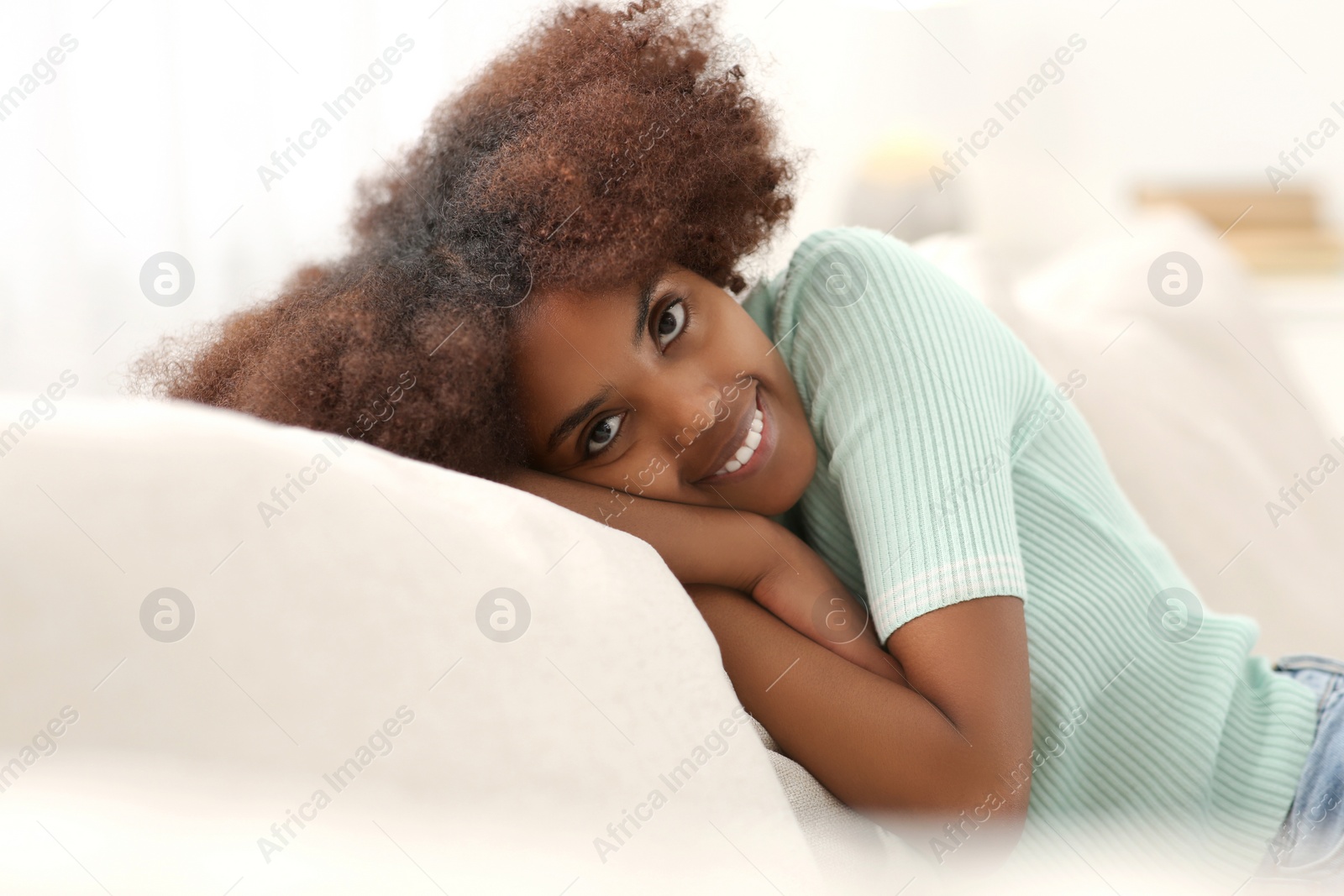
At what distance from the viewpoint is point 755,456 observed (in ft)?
2.67

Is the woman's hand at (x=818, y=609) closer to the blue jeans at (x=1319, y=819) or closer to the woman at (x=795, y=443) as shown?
the woman at (x=795, y=443)

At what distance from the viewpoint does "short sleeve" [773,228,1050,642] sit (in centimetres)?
74

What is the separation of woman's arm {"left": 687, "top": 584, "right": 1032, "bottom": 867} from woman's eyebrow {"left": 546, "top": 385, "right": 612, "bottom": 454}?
0.19 m

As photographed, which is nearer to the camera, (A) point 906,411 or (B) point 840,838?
(B) point 840,838

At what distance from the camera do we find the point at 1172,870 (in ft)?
2.55

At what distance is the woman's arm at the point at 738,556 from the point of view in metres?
0.75

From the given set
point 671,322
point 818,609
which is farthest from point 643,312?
point 818,609

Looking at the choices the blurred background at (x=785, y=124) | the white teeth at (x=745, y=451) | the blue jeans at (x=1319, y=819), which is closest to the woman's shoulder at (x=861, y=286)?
the white teeth at (x=745, y=451)

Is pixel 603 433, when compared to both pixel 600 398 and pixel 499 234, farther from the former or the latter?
pixel 499 234

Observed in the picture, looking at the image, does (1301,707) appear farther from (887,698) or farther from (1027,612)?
(887,698)

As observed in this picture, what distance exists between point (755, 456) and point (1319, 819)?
53cm

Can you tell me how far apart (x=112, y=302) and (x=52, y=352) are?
14cm

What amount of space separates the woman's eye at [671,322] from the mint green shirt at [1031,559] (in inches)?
4.5

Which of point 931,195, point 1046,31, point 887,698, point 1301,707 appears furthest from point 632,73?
point 1046,31
